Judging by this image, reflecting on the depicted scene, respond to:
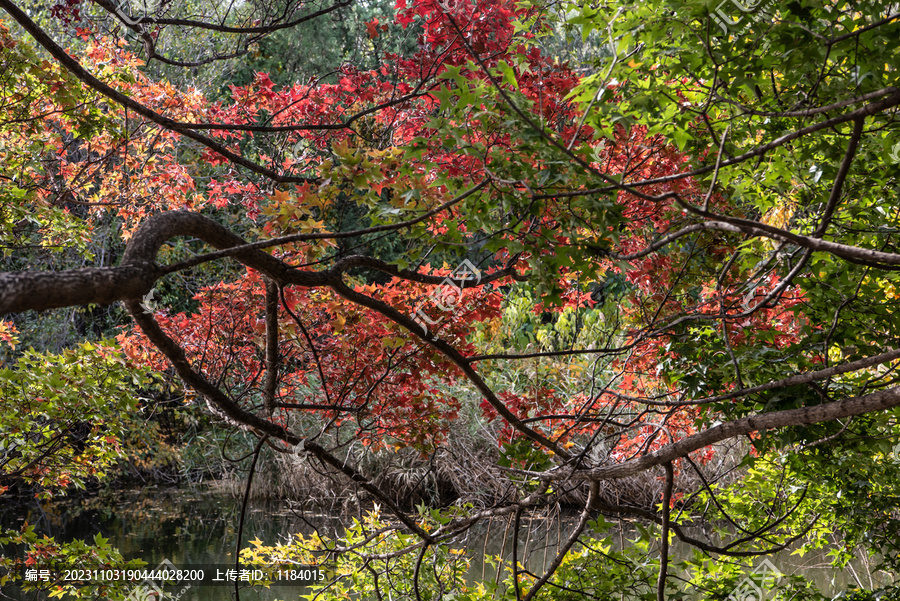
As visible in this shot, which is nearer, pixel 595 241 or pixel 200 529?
pixel 595 241

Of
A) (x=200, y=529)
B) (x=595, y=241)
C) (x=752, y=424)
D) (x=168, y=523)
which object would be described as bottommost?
(x=752, y=424)

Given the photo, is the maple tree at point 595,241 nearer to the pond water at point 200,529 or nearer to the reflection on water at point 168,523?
the pond water at point 200,529

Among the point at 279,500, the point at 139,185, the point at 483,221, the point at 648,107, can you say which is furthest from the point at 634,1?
the point at 279,500

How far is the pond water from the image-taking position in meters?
5.20

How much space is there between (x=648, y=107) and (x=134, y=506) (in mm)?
7481

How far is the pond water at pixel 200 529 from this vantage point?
520cm

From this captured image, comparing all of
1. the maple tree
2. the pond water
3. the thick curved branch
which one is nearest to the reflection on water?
the pond water

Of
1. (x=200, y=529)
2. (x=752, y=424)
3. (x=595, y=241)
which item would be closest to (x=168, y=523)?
(x=200, y=529)

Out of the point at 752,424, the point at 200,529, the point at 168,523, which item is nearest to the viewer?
the point at 752,424

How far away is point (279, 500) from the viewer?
23.0ft

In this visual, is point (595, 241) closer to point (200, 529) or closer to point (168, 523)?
point (200, 529)

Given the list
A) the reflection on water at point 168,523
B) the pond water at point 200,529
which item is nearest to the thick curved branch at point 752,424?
the pond water at point 200,529

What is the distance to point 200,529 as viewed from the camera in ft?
21.9

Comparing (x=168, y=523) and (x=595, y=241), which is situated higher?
(x=168, y=523)
